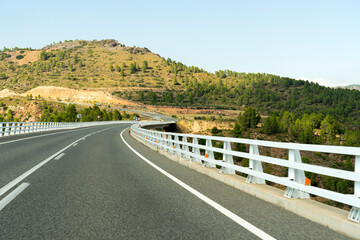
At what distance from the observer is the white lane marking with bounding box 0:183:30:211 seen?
17.2 feet

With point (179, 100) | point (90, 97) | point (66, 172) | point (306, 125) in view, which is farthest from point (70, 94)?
point (66, 172)

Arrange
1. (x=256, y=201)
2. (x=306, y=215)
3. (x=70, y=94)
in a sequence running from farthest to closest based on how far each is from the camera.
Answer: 1. (x=70, y=94)
2. (x=256, y=201)
3. (x=306, y=215)

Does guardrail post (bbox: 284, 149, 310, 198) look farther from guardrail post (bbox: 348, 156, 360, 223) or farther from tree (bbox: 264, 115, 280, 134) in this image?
tree (bbox: 264, 115, 280, 134)

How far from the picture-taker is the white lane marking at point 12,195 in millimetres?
5250

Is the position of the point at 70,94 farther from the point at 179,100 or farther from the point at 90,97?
the point at 179,100

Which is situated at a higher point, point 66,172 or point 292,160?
point 292,160

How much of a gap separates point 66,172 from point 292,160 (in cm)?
640

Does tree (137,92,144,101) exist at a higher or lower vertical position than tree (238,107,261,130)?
higher

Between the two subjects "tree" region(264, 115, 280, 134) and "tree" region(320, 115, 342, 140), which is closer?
"tree" region(264, 115, 280, 134)

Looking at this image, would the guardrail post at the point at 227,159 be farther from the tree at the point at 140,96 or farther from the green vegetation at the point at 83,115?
the tree at the point at 140,96

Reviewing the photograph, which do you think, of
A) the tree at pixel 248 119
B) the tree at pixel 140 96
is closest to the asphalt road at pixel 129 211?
the tree at pixel 248 119

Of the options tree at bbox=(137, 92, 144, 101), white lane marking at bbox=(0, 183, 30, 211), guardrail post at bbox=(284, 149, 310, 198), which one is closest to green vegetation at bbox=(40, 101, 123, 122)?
tree at bbox=(137, 92, 144, 101)

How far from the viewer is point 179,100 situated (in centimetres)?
19062

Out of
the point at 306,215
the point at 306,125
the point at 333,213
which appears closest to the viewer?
the point at 333,213
